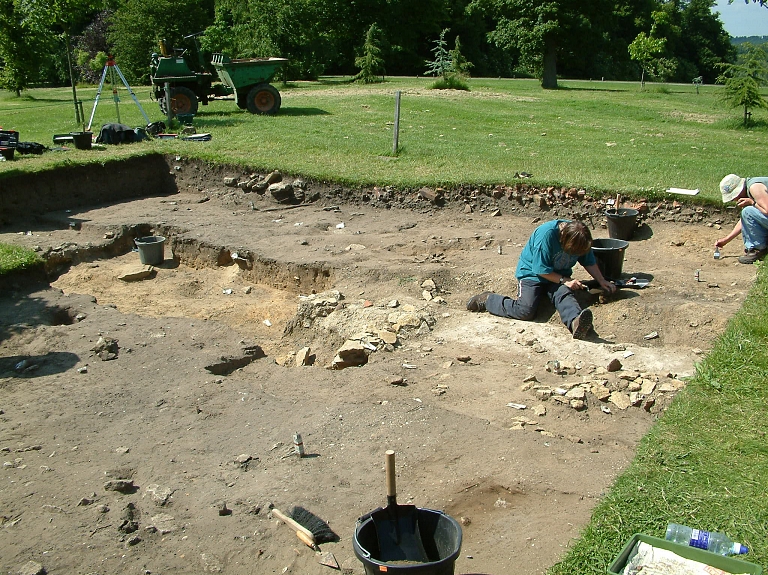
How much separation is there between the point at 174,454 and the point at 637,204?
717cm

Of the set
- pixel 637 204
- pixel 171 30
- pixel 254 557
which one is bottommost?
pixel 254 557

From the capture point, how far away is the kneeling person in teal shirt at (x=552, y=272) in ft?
23.1

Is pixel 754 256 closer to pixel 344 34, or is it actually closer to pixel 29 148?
pixel 29 148

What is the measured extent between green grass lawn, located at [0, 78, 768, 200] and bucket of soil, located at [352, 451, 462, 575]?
296 inches

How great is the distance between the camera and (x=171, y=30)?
1278 inches

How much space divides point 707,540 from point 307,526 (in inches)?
83.6

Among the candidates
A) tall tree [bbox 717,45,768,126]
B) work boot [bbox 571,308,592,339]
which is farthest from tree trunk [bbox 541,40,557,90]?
work boot [bbox 571,308,592,339]

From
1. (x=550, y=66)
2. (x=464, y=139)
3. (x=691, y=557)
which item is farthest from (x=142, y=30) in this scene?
(x=691, y=557)

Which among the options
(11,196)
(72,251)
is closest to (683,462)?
(72,251)

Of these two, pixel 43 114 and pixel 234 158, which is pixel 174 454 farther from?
pixel 43 114

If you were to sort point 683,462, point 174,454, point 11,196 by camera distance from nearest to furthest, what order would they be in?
point 683,462
point 174,454
point 11,196

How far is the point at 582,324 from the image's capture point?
6676 millimetres

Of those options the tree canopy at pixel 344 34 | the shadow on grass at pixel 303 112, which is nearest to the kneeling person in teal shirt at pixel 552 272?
the shadow on grass at pixel 303 112

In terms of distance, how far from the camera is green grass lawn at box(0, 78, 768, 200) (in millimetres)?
11602
